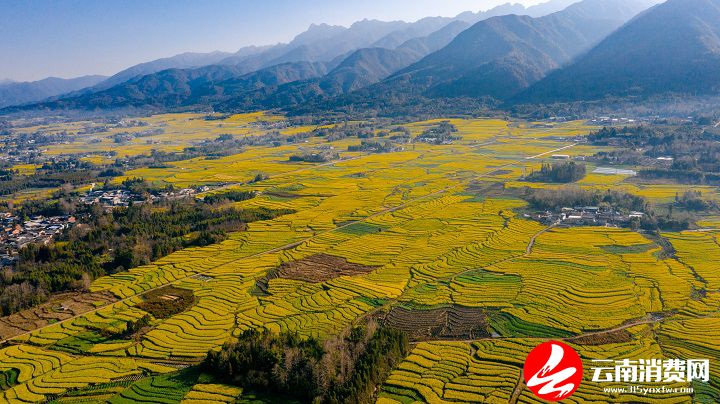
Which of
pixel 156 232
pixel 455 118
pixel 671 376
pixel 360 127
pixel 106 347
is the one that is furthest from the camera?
pixel 455 118

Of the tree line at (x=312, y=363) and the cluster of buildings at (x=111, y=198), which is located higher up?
the cluster of buildings at (x=111, y=198)

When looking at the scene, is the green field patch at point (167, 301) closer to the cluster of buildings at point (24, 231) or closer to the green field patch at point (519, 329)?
the cluster of buildings at point (24, 231)

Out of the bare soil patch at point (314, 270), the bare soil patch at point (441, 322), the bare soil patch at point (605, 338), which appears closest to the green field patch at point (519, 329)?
the bare soil patch at point (441, 322)

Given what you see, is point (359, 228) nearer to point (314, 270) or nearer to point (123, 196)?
point (314, 270)

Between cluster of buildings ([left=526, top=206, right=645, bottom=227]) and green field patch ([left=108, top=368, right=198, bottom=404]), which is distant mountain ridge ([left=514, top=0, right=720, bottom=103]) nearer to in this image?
cluster of buildings ([left=526, top=206, right=645, bottom=227])

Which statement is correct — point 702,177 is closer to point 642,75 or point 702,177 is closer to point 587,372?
point 587,372

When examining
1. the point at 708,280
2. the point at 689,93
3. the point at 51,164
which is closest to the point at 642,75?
the point at 689,93
